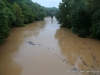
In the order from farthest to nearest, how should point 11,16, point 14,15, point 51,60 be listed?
1. point 14,15
2. point 11,16
3. point 51,60

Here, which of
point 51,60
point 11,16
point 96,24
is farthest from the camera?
point 11,16

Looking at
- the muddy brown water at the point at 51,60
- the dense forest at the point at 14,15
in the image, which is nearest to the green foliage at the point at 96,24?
the muddy brown water at the point at 51,60

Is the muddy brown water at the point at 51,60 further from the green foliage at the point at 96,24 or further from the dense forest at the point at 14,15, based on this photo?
the dense forest at the point at 14,15

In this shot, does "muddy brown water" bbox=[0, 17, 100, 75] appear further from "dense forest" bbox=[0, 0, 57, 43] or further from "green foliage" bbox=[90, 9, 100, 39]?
"dense forest" bbox=[0, 0, 57, 43]

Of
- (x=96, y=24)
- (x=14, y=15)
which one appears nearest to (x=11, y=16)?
(x=14, y=15)

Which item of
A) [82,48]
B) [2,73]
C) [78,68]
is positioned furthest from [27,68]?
[82,48]

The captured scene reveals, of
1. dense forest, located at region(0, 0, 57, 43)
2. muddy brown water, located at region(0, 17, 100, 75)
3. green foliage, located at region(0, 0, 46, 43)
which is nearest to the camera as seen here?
muddy brown water, located at region(0, 17, 100, 75)

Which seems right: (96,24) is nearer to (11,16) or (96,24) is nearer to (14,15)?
(11,16)

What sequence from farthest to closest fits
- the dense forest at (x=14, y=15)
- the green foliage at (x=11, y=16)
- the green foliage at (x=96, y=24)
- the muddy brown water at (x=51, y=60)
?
the green foliage at (x=96, y=24) < the dense forest at (x=14, y=15) < the green foliage at (x=11, y=16) < the muddy brown water at (x=51, y=60)

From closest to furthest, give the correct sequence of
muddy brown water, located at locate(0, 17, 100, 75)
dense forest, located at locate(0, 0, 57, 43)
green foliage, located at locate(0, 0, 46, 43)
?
muddy brown water, located at locate(0, 17, 100, 75) < green foliage, located at locate(0, 0, 46, 43) < dense forest, located at locate(0, 0, 57, 43)

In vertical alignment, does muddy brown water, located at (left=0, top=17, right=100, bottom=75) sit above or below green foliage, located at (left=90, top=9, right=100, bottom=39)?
below

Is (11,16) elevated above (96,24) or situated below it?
below

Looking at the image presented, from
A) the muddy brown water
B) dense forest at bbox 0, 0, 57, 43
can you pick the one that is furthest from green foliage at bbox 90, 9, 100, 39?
dense forest at bbox 0, 0, 57, 43

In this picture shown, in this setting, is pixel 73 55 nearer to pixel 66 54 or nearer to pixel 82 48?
pixel 66 54
